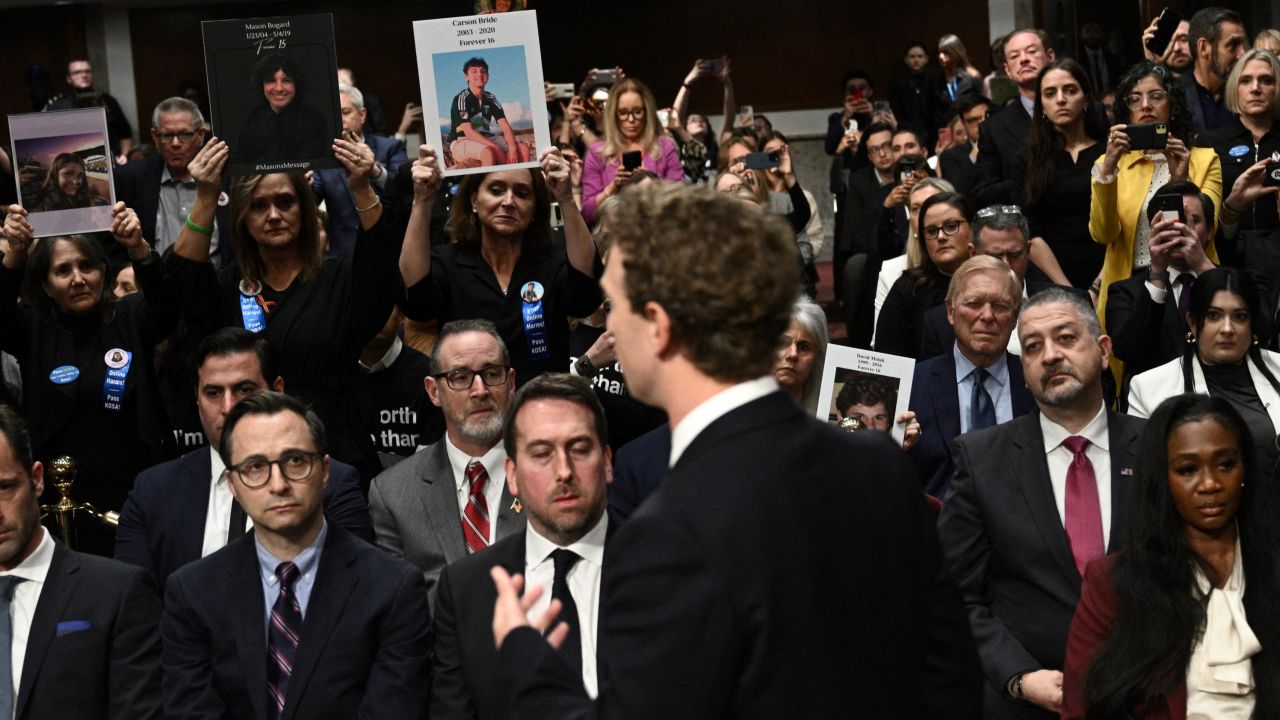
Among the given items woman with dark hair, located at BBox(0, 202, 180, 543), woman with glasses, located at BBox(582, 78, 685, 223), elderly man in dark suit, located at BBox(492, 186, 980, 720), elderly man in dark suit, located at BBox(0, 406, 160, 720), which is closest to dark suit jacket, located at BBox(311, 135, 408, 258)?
woman with glasses, located at BBox(582, 78, 685, 223)

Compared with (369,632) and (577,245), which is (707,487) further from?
(577,245)

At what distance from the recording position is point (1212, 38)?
692 cm

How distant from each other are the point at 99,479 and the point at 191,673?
5.45 feet

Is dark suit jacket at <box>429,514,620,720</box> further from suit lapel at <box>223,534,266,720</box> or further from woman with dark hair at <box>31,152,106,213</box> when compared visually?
woman with dark hair at <box>31,152,106,213</box>

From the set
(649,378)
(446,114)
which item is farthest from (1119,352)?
(649,378)

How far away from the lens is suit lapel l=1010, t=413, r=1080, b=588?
374 centimetres

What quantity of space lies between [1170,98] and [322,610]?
12.9 feet

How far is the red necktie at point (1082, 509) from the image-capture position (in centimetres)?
378

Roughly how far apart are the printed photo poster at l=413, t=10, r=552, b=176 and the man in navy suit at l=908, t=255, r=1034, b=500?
1.34 m

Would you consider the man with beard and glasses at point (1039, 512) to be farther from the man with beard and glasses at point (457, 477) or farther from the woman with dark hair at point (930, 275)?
the woman with dark hair at point (930, 275)

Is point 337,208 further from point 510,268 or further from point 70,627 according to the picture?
point 70,627

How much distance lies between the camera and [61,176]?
448 centimetres

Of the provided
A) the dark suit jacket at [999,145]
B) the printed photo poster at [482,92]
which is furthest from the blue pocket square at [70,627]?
the dark suit jacket at [999,145]

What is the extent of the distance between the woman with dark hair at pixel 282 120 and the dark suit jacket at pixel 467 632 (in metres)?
1.56
